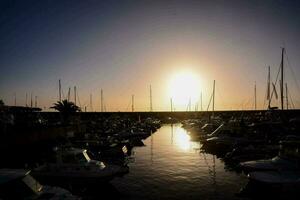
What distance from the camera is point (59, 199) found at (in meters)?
13.9

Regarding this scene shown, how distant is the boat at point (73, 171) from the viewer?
2164cm

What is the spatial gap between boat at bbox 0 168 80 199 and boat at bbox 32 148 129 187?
6.85m

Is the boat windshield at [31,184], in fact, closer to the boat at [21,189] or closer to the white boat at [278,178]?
the boat at [21,189]

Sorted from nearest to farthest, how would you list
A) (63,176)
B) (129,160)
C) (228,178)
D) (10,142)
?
(63,176) → (228,178) → (10,142) → (129,160)

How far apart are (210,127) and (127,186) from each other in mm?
41749

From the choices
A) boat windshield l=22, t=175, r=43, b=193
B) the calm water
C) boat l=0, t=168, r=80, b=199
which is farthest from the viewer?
the calm water

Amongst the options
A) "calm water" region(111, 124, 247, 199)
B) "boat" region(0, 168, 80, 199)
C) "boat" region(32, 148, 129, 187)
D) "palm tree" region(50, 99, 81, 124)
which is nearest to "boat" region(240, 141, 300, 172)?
"calm water" region(111, 124, 247, 199)

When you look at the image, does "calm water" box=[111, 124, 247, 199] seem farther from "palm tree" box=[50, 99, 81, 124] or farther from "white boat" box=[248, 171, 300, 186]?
"palm tree" box=[50, 99, 81, 124]

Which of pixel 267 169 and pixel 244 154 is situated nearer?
pixel 267 169

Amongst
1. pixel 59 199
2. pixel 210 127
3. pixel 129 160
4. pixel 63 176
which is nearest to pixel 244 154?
pixel 129 160

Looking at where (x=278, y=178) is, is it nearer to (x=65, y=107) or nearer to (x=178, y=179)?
(x=178, y=179)

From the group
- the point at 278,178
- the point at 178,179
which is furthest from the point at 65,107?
the point at 278,178

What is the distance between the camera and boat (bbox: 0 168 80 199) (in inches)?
513

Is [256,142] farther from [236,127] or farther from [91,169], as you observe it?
[91,169]
